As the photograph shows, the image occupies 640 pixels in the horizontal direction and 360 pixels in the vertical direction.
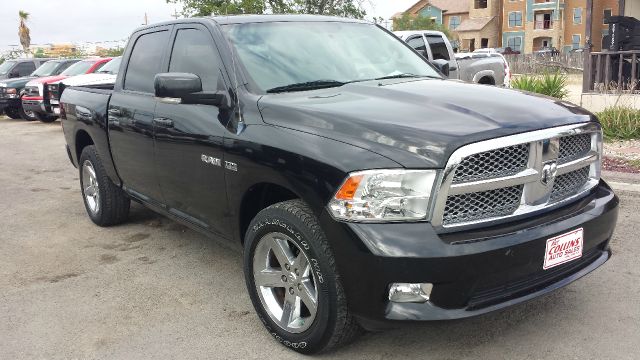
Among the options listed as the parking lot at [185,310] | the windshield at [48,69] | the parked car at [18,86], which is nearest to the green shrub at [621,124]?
the parking lot at [185,310]

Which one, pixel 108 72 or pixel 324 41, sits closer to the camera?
pixel 324 41

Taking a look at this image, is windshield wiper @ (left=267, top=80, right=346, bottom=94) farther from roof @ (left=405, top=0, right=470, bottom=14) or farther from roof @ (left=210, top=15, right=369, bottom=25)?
→ roof @ (left=405, top=0, right=470, bottom=14)

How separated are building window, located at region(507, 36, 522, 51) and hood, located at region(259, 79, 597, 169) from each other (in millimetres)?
69337

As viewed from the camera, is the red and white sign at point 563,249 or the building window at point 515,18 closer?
the red and white sign at point 563,249

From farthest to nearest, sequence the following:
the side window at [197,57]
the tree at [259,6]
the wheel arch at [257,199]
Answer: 1. the tree at [259,6]
2. the side window at [197,57]
3. the wheel arch at [257,199]

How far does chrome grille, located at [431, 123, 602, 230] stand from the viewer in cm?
269

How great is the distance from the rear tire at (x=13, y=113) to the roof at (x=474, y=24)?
5908 cm

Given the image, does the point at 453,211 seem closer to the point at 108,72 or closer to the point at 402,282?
the point at 402,282

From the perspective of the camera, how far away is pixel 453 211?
108 inches

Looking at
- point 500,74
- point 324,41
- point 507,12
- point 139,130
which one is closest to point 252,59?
point 324,41

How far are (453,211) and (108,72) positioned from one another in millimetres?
12192

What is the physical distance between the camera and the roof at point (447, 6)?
77312 millimetres

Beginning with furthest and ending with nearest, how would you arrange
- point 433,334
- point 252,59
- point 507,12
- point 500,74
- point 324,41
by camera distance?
1. point 507,12
2. point 500,74
3. point 324,41
4. point 252,59
5. point 433,334

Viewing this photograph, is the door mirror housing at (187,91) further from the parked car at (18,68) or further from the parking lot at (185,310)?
the parked car at (18,68)
